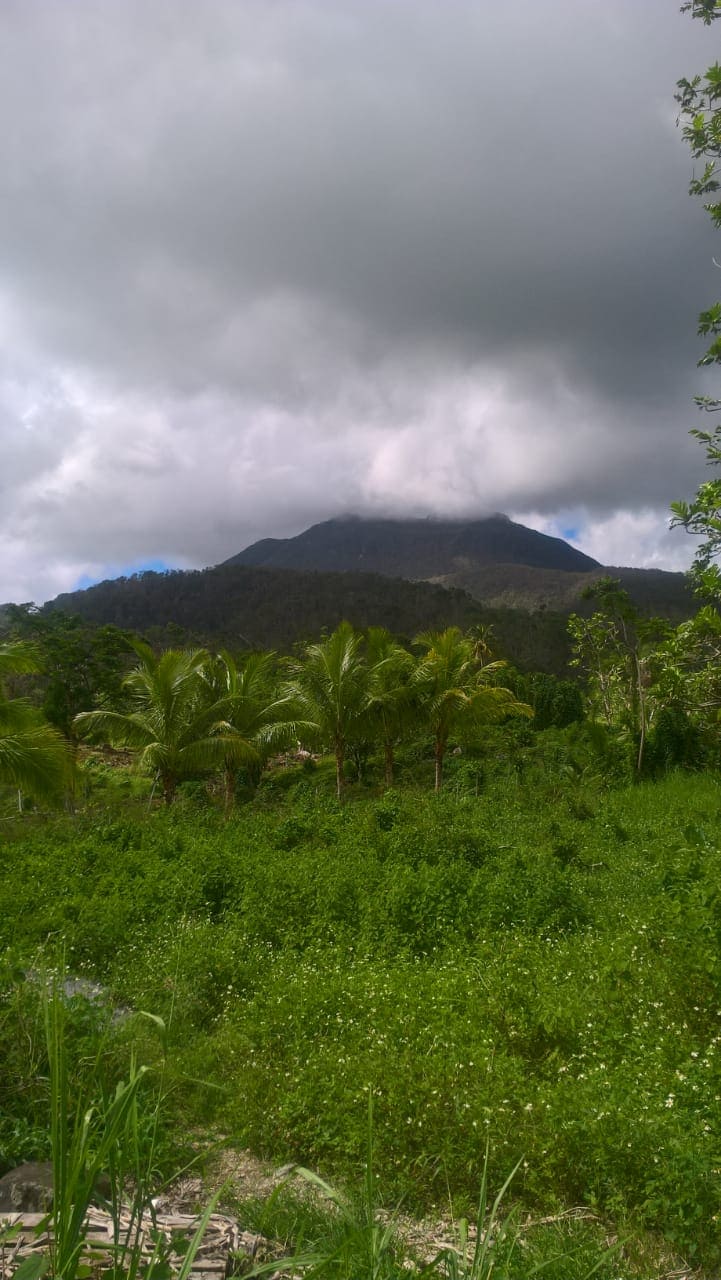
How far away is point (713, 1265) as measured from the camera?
2486mm

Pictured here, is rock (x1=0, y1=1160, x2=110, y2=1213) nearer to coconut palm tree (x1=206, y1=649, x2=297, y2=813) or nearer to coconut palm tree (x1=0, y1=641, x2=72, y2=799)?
coconut palm tree (x1=0, y1=641, x2=72, y2=799)

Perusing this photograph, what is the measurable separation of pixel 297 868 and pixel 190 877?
1.21 m

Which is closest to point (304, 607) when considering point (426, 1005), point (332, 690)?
point (332, 690)

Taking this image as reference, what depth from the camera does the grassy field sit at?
293 centimetres

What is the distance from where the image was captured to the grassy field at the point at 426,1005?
2928 millimetres

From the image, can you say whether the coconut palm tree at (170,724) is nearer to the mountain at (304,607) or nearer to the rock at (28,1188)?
the rock at (28,1188)

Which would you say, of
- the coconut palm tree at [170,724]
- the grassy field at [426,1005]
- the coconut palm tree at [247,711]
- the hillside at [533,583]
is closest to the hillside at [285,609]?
the coconut palm tree at [247,711]

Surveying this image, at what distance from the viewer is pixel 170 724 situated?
13.4 metres

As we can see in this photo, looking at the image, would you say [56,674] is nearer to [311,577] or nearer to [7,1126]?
[7,1126]

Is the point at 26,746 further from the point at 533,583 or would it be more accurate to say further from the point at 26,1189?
the point at 533,583

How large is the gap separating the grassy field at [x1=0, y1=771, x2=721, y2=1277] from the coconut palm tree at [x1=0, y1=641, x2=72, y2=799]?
1000 millimetres

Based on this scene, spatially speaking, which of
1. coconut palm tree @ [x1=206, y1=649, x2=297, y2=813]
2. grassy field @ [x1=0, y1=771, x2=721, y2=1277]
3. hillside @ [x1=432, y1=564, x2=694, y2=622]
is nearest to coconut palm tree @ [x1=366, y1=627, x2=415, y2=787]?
coconut palm tree @ [x1=206, y1=649, x2=297, y2=813]

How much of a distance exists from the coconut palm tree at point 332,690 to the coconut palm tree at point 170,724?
80.9 inches

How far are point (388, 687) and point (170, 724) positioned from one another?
17.0 ft
